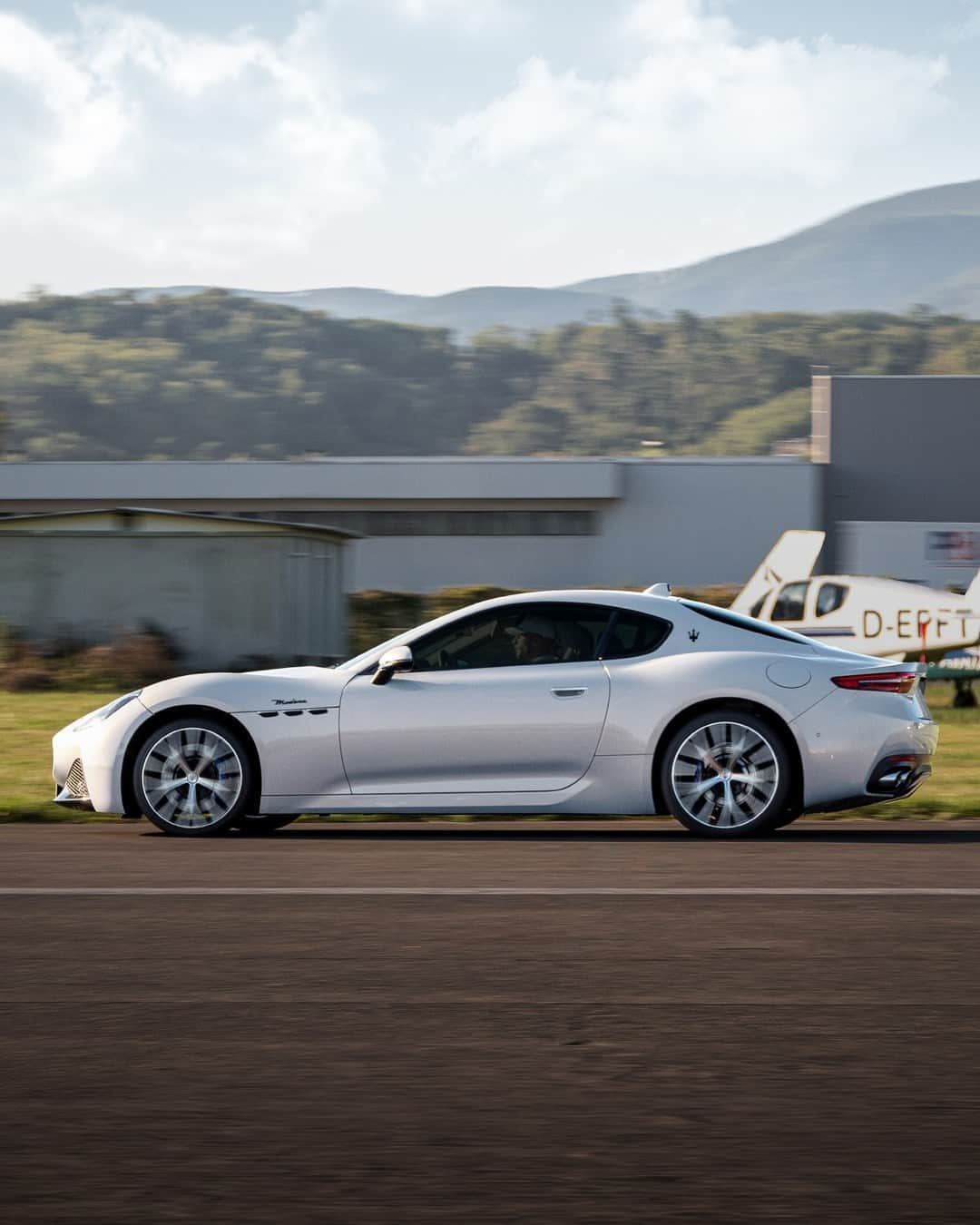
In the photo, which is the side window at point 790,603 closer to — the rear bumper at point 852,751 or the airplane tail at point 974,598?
the airplane tail at point 974,598

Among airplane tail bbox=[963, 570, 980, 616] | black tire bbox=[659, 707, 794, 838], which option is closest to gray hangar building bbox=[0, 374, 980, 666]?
airplane tail bbox=[963, 570, 980, 616]

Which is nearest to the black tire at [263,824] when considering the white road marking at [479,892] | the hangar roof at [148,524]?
the white road marking at [479,892]

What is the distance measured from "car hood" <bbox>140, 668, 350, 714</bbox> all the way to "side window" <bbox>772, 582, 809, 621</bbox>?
14.7 metres

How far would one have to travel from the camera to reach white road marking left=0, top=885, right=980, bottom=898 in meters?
7.57

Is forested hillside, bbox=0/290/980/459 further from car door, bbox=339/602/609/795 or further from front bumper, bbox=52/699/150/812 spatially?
front bumper, bbox=52/699/150/812

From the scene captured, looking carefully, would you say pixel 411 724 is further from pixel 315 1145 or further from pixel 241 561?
pixel 241 561

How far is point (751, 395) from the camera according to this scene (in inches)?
6083

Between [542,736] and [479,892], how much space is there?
2.06 metres

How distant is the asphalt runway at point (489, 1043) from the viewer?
12.6ft

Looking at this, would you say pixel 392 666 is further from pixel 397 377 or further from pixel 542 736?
pixel 397 377

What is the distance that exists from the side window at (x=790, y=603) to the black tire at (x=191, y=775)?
591 inches

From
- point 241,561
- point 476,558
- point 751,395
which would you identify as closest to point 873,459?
point 476,558

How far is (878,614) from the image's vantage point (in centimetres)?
2311

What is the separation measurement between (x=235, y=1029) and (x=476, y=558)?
43.7 metres
